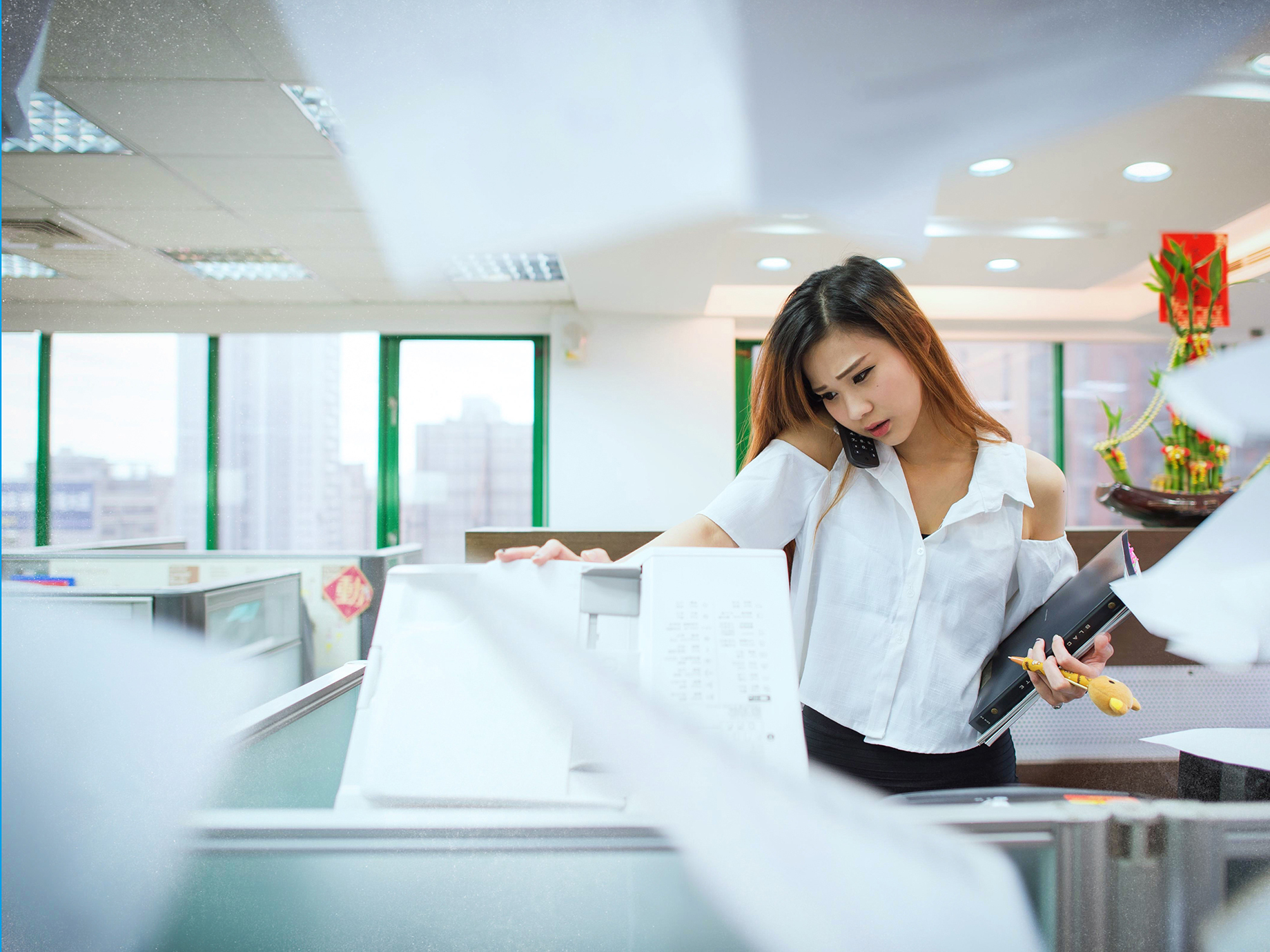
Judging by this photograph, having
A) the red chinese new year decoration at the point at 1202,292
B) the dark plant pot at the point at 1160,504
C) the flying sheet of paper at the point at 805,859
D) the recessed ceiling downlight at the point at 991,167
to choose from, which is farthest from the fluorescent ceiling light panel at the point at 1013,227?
the flying sheet of paper at the point at 805,859

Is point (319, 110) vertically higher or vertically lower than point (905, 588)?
higher

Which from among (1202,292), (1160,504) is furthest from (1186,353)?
(1160,504)

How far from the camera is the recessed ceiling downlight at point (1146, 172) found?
0.47 m

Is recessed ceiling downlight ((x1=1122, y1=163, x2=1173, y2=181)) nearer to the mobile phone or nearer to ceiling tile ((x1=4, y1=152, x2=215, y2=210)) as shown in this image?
the mobile phone

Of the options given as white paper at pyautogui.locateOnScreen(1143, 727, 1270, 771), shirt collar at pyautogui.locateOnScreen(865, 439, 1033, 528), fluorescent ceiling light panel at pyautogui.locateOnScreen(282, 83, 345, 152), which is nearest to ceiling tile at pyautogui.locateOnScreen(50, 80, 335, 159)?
fluorescent ceiling light panel at pyautogui.locateOnScreen(282, 83, 345, 152)

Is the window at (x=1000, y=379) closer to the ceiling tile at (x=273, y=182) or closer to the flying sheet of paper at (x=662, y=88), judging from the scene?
the flying sheet of paper at (x=662, y=88)

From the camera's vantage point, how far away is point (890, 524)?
0.60m

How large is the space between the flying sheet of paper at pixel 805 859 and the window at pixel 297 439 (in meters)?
0.26

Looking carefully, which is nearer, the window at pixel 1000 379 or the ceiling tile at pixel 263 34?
the ceiling tile at pixel 263 34

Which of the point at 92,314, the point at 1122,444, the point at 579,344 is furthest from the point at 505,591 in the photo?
the point at 579,344

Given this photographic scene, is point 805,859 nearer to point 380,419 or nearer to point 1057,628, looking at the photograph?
point 1057,628

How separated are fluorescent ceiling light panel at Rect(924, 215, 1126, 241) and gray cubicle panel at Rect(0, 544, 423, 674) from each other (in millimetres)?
641

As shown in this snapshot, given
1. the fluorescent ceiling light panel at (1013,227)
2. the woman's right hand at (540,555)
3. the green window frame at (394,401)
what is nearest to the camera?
the woman's right hand at (540,555)

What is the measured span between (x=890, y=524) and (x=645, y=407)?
0.74 m
